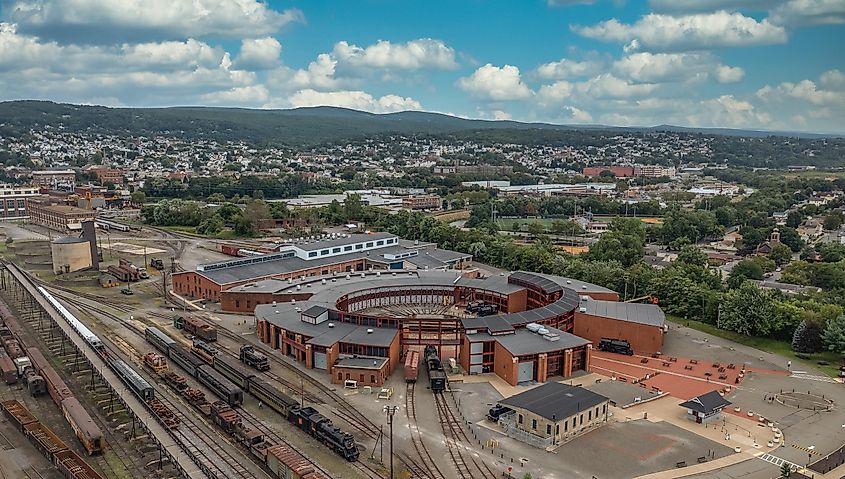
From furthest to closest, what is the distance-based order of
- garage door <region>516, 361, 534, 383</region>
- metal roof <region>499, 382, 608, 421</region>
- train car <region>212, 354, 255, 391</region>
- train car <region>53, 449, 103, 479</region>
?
garage door <region>516, 361, 534, 383</region>, train car <region>212, 354, 255, 391</region>, metal roof <region>499, 382, 608, 421</region>, train car <region>53, 449, 103, 479</region>

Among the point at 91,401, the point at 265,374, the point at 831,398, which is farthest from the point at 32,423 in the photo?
the point at 831,398

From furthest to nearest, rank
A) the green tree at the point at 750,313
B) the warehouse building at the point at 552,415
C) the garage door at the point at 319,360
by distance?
→ the green tree at the point at 750,313 → the garage door at the point at 319,360 → the warehouse building at the point at 552,415

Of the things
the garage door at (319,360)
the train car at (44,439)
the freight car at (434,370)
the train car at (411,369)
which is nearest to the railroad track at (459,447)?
the freight car at (434,370)

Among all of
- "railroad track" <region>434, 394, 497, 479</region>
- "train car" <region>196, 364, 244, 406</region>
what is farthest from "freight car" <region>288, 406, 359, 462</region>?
"railroad track" <region>434, 394, 497, 479</region>

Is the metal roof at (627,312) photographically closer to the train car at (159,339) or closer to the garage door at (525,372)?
the garage door at (525,372)

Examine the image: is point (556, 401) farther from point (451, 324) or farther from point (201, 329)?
point (201, 329)

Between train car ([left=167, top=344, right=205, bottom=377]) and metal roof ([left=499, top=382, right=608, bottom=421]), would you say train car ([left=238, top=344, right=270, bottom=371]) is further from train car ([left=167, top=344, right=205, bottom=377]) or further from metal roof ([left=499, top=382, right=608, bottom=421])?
metal roof ([left=499, top=382, right=608, bottom=421])

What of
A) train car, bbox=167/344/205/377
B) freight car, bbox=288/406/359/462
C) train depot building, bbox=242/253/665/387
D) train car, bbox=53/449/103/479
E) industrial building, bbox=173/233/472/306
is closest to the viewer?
train car, bbox=53/449/103/479
